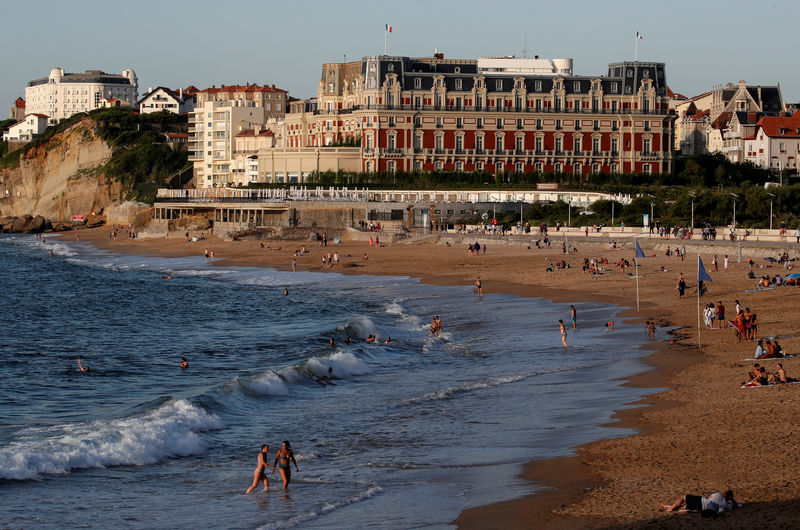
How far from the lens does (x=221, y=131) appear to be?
147750 millimetres

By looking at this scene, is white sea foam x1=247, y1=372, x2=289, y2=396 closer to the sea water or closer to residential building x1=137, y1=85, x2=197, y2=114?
the sea water

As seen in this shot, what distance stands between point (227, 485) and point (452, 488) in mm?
4610

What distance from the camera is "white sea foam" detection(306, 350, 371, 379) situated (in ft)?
111

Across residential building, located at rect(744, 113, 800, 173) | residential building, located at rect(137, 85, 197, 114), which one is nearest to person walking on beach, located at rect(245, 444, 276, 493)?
residential building, located at rect(744, 113, 800, 173)

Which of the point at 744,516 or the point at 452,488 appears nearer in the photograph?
the point at 744,516

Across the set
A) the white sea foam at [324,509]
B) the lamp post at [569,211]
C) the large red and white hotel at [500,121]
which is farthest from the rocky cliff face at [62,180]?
the white sea foam at [324,509]

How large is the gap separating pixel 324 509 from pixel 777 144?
11058 cm

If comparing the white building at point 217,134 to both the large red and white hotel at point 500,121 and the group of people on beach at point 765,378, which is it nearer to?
the large red and white hotel at point 500,121

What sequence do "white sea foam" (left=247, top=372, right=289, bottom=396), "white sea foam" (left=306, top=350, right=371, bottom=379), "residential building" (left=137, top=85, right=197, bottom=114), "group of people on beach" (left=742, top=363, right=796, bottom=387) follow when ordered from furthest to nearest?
"residential building" (left=137, top=85, right=197, bottom=114)
"white sea foam" (left=306, top=350, right=371, bottom=379)
"white sea foam" (left=247, top=372, right=289, bottom=396)
"group of people on beach" (left=742, top=363, right=796, bottom=387)

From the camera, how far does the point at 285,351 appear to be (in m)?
39.1

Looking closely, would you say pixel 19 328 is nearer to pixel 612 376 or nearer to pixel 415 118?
pixel 612 376

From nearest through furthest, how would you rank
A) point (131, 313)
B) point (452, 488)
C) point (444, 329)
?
point (452, 488) < point (444, 329) < point (131, 313)

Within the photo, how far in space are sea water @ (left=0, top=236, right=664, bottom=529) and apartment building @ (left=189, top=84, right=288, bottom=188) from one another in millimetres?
92928

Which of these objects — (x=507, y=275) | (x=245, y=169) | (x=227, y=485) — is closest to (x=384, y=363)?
(x=227, y=485)
